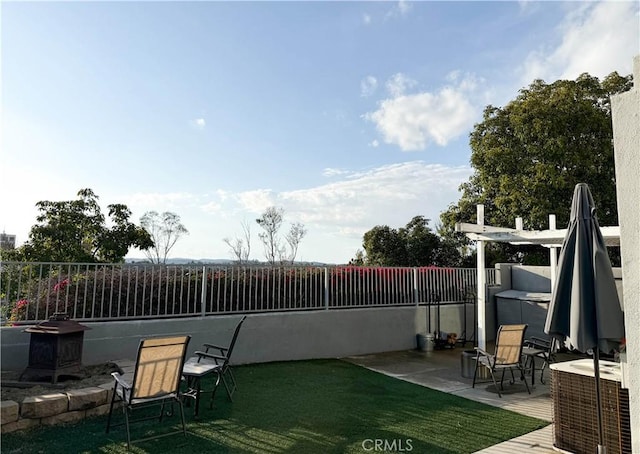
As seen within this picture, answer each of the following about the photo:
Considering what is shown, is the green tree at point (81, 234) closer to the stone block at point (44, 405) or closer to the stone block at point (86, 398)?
the stone block at point (86, 398)

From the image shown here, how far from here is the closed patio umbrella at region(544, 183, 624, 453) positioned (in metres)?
3.08

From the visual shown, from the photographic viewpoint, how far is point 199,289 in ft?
23.3

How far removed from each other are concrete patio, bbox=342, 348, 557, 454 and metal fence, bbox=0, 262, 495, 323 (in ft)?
4.52

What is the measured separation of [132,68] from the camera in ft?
24.9

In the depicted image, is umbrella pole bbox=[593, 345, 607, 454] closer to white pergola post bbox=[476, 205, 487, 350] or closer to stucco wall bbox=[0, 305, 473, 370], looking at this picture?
white pergola post bbox=[476, 205, 487, 350]

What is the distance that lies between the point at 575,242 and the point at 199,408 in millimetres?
4441

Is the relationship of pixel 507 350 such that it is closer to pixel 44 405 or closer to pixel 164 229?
pixel 44 405

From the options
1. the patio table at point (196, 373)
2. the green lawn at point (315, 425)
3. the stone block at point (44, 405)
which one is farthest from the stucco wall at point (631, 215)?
the stone block at point (44, 405)

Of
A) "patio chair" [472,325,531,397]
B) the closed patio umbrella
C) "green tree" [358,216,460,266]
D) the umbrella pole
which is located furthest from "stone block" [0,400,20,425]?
"green tree" [358,216,460,266]

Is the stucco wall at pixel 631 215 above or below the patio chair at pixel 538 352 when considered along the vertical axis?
above

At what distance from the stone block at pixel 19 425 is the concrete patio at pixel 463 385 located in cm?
442

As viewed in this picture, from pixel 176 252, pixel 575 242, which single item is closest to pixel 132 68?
pixel 575 242
